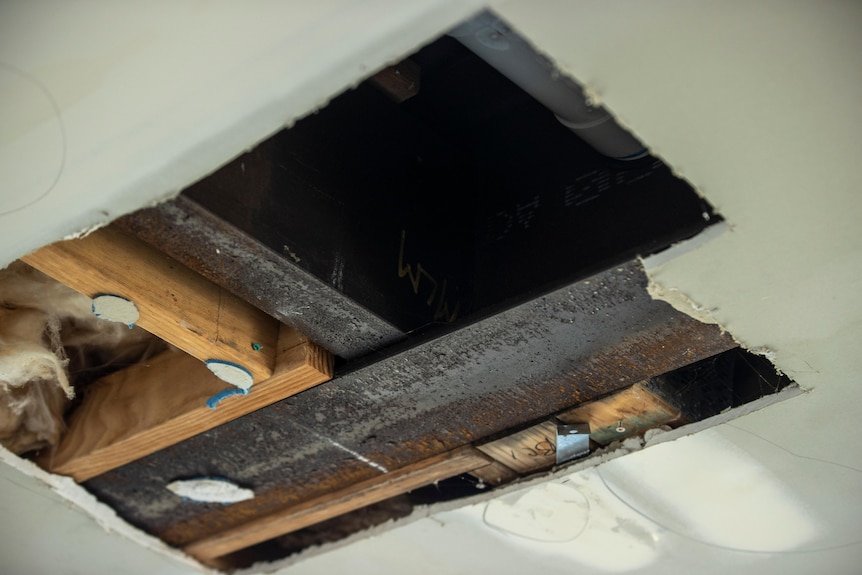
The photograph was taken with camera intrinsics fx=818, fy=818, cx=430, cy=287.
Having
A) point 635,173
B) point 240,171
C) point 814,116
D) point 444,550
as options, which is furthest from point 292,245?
point 444,550

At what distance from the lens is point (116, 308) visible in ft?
3.27

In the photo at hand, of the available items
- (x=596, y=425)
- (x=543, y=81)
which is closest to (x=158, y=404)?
(x=596, y=425)

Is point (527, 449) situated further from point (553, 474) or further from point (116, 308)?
point (116, 308)

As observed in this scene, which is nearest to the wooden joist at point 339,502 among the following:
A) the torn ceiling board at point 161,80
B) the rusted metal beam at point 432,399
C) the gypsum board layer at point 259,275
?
the rusted metal beam at point 432,399

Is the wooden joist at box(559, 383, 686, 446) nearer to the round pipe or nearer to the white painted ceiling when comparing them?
the white painted ceiling

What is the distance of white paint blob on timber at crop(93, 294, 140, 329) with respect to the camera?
981 millimetres

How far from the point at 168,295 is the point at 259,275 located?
5.4 inches

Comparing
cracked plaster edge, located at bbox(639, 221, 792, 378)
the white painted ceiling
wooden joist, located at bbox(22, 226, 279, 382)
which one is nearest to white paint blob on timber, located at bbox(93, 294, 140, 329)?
wooden joist, located at bbox(22, 226, 279, 382)

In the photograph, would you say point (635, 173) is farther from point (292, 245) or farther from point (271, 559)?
point (271, 559)

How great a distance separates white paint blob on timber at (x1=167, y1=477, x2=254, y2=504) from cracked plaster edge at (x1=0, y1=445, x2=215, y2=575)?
173 millimetres

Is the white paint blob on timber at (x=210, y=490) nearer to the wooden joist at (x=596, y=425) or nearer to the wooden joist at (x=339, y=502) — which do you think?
the wooden joist at (x=339, y=502)

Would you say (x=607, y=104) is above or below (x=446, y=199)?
below

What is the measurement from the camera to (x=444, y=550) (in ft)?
5.31

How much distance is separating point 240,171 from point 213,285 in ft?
0.72
